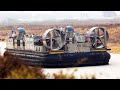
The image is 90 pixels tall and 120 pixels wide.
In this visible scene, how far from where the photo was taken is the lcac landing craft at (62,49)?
2054 cm

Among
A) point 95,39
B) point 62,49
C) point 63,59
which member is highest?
point 95,39

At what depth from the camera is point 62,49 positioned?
21688 mm

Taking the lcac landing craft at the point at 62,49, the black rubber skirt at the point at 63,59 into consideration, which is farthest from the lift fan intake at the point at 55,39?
the black rubber skirt at the point at 63,59

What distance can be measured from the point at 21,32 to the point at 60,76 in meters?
14.0

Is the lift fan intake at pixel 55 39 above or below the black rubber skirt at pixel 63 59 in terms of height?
above

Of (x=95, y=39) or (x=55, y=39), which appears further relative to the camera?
(x=95, y=39)

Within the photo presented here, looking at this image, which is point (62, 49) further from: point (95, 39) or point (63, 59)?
point (95, 39)

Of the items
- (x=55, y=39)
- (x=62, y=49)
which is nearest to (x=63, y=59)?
(x=62, y=49)

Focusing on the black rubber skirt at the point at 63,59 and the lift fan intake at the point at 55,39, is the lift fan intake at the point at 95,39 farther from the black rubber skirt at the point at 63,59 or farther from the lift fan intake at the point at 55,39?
the lift fan intake at the point at 55,39

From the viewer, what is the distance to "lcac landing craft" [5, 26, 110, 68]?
20536mm
